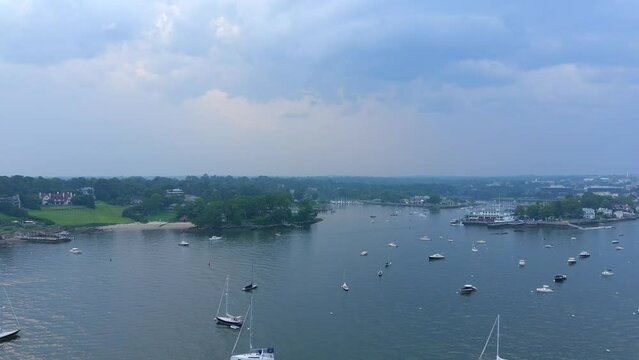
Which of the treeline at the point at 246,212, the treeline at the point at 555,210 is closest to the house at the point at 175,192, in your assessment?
the treeline at the point at 246,212

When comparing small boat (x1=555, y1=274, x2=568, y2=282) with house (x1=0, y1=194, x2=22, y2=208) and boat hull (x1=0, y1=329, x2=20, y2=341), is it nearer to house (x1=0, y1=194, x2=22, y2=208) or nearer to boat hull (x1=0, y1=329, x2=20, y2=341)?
boat hull (x1=0, y1=329, x2=20, y2=341)

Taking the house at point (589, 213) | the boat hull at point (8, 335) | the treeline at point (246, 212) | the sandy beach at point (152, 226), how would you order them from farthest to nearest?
the house at point (589, 213)
the treeline at point (246, 212)
the sandy beach at point (152, 226)
the boat hull at point (8, 335)

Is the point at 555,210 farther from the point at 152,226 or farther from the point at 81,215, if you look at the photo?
the point at 81,215

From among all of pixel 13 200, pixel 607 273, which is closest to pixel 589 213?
pixel 607 273

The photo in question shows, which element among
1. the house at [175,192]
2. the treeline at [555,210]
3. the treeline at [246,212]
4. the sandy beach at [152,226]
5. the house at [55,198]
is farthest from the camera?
the house at [175,192]

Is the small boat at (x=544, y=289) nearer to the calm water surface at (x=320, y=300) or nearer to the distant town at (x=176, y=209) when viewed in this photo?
the calm water surface at (x=320, y=300)

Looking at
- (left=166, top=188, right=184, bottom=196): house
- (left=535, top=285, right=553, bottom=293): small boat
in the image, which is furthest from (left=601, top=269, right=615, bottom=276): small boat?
(left=166, top=188, right=184, bottom=196): house
